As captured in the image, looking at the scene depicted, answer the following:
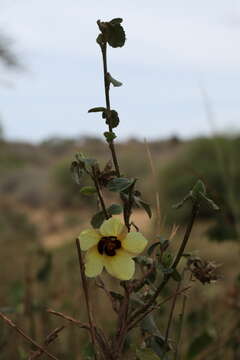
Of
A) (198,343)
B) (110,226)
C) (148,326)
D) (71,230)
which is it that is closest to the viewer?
(110,226)

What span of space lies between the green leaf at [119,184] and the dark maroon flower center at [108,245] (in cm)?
4

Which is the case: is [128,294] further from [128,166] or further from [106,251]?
[128,166]

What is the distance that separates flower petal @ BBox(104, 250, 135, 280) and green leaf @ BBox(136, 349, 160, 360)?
0.31 ft

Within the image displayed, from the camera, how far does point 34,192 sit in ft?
62.1

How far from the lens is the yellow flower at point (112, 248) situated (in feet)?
1.82

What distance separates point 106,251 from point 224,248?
6.04 metres

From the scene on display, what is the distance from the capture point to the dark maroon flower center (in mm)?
568

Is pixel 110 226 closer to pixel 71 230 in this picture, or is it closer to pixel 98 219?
pixel 98 219

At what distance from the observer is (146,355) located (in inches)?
24.0

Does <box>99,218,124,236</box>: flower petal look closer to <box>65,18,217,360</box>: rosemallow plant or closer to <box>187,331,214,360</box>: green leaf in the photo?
<box>65,18,217,360</box>: rosemallow plant

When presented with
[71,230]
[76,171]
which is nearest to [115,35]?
[76,171]

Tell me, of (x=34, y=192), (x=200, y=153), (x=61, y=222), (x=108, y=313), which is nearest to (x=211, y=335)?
(x=108, y=313)

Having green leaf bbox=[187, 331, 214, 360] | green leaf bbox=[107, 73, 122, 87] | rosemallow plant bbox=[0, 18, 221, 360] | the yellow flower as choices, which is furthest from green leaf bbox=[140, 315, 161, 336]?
green leaf bbox=[187, 331, 214, 360]

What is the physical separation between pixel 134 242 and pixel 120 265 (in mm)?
21
